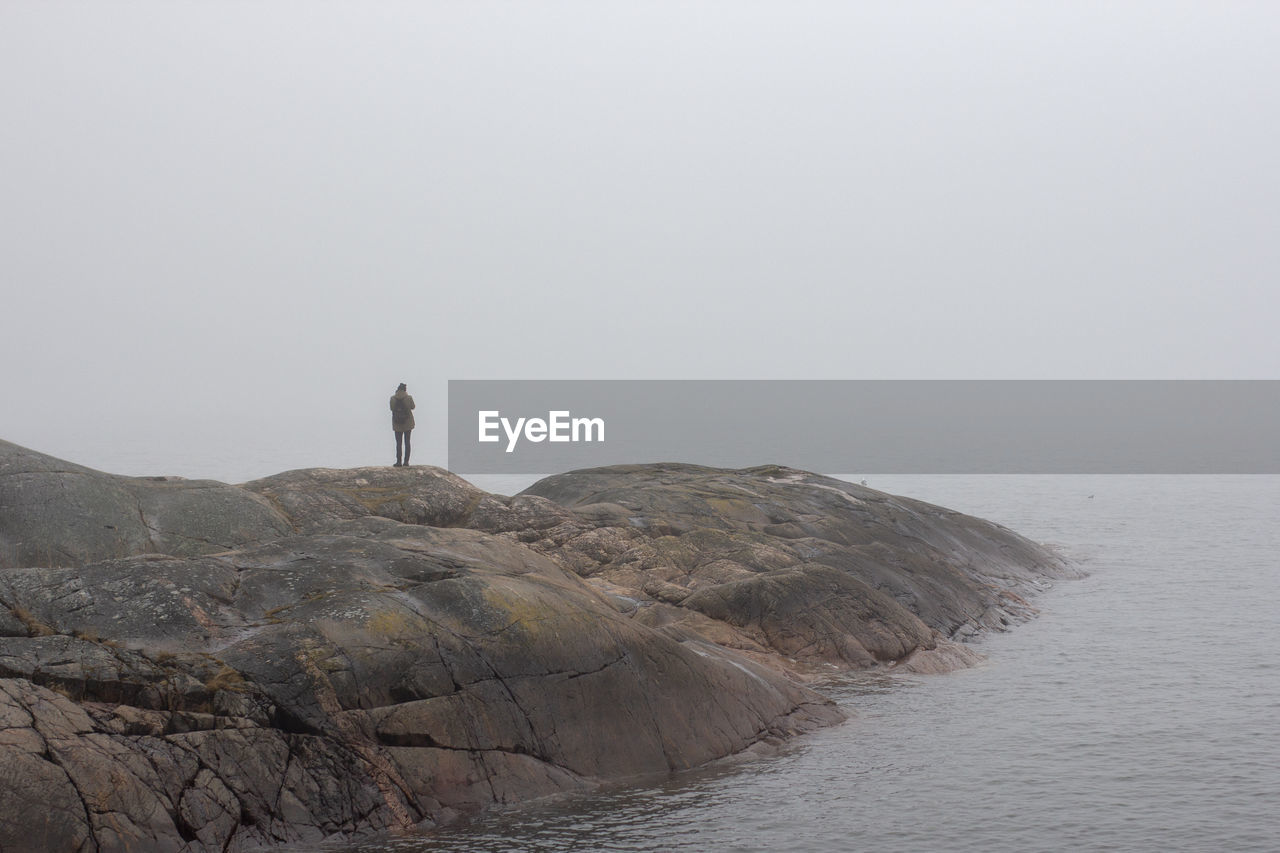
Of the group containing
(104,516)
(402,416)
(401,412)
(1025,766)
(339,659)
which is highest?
(401,412)

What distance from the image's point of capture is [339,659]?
1673 centimetres

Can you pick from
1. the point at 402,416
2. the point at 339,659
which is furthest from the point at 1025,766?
the point at 402,416

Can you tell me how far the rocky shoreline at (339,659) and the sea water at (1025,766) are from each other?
3.00ft

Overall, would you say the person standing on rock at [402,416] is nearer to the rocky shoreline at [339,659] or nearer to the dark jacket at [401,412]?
the dark jacket at [401,412]

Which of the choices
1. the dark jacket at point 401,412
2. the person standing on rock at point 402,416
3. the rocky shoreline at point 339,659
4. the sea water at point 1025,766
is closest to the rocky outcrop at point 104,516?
the rocky shoreline at point 339,659

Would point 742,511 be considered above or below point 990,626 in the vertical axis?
above

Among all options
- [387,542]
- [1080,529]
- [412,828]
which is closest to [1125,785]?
[412,828]

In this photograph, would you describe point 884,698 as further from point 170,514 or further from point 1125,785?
point 170,514

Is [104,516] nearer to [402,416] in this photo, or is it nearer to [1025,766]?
[402,416]

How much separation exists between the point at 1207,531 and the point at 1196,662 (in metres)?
35.2

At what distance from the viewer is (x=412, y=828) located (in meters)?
15.9

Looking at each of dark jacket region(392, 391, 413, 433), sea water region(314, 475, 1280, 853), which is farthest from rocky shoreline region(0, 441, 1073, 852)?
dark jacket region(392, 391, 413, 433)

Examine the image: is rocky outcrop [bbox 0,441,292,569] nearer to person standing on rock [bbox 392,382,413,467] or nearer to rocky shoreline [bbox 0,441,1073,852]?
rocky shoreline [bbox 0,441,1073,852]

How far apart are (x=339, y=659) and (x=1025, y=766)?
12149 millimetres
